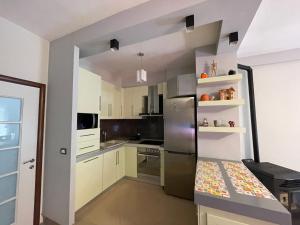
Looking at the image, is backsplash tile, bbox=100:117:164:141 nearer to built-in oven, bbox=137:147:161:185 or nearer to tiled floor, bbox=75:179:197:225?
built-in oven, bbox=137:147:161:185

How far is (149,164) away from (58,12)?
2.73m

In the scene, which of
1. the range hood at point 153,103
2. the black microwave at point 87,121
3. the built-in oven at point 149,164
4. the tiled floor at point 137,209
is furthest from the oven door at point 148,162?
the black microwave at point 87,121

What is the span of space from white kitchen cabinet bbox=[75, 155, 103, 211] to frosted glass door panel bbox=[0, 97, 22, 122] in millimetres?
919

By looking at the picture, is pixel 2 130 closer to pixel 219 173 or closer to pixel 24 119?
pixel 24 119

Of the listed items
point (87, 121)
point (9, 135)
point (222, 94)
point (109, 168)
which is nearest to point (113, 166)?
point (109, 168)

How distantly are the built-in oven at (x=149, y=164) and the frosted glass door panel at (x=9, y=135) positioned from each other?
6.55 feet

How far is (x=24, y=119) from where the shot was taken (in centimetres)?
167

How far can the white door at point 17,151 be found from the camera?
1514 millimetres

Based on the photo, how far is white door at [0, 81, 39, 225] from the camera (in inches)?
59.6

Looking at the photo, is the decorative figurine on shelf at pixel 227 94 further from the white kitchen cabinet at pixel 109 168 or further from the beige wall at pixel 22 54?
the beige wall at pixel 22 54

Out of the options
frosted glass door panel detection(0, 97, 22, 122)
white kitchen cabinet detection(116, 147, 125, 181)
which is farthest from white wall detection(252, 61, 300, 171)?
frosted glass door panel detection(0, 97, 22, 122)

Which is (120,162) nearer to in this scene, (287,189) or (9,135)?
(9,135)

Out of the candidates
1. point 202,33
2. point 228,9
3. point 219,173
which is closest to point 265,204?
point 219,173

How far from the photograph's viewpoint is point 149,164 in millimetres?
2957
